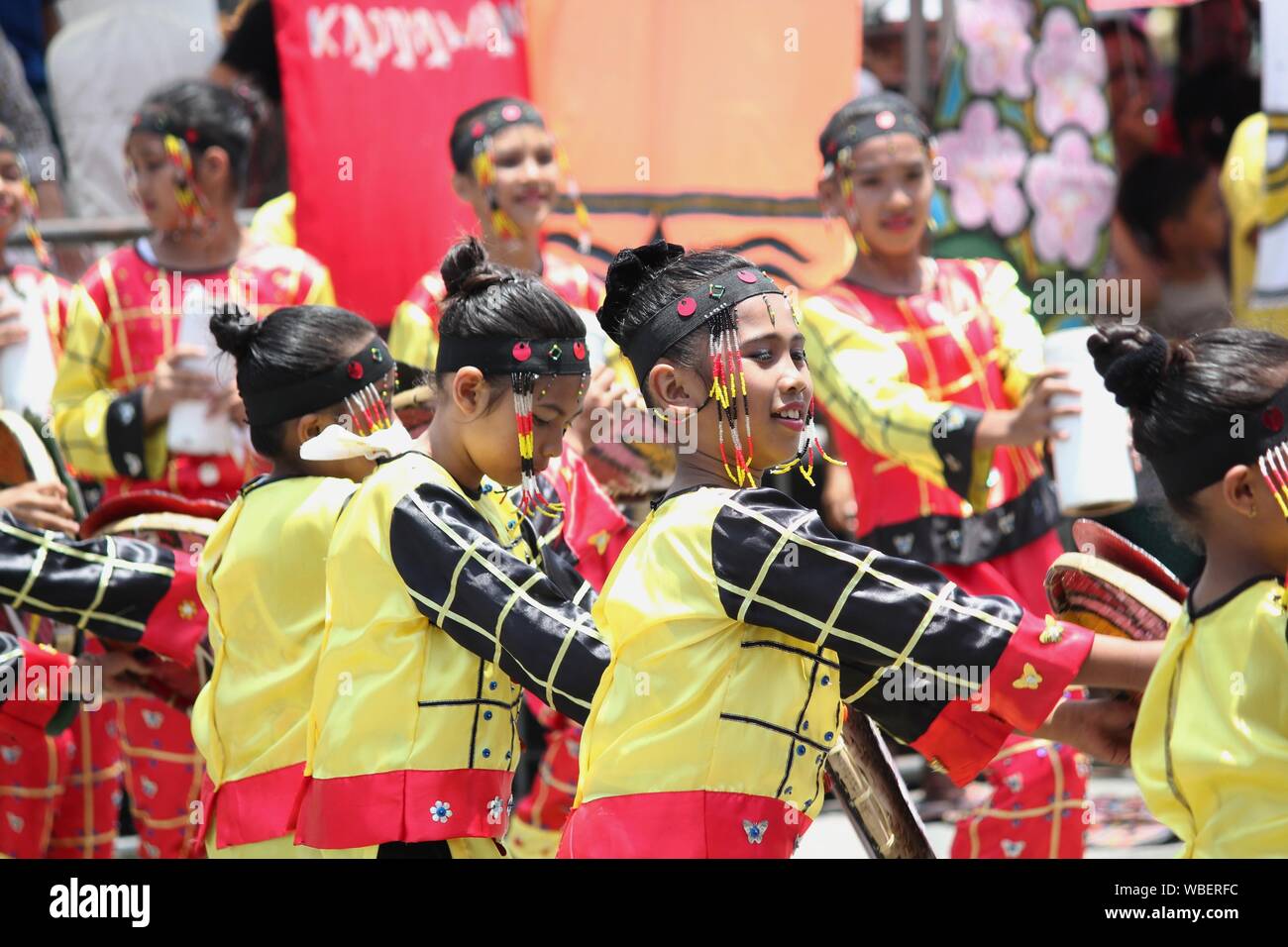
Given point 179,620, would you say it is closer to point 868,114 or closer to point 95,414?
point 95,414

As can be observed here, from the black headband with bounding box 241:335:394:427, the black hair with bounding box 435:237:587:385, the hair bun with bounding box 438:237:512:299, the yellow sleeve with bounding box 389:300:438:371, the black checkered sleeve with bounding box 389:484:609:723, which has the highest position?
the hair bun with bounding box 438:237:512:299

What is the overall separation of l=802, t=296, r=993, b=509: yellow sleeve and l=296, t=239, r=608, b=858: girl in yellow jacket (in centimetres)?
143

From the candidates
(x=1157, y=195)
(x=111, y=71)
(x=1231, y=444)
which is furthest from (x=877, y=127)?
(x=111, y=71)

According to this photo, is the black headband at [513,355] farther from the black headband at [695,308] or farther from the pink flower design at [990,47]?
the pink flower design at [990,47]

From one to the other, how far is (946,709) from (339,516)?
1081mm

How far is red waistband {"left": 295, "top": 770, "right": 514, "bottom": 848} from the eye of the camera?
10.1 ft

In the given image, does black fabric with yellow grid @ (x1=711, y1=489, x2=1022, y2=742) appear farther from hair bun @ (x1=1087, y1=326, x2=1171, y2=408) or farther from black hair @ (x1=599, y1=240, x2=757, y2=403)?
hair bun @ (x1=1087, y1=326, x2=1171, y2=408)

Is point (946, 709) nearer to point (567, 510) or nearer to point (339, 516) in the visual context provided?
point (339, 516)

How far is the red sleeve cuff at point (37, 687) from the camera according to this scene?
3.77 metres

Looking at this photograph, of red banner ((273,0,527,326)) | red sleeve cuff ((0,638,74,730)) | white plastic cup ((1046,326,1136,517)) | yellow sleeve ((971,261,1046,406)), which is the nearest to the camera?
red sleeve cuff ((0,638,74,730))

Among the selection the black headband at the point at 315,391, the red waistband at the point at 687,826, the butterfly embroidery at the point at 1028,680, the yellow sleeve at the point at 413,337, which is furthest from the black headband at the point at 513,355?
the yellow sleeve at the point at 413,337

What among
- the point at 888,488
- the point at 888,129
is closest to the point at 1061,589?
the point at 888,488

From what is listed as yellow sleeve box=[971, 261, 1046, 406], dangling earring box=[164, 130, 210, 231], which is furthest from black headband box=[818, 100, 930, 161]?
dangling earring box=[164, 130, 210, 231]

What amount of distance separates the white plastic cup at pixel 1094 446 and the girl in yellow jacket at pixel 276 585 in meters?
1.54
